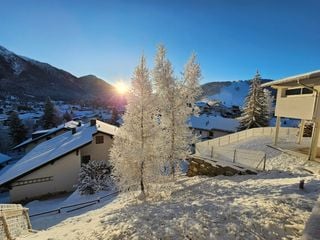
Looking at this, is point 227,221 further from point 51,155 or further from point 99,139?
point 99,139

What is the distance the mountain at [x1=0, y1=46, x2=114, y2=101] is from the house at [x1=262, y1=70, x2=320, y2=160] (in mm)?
141695

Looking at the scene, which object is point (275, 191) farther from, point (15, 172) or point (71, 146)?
point (15, 172)

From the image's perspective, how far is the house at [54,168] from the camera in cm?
1830

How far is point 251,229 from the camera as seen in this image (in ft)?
14.4

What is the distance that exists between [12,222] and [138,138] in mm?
6821

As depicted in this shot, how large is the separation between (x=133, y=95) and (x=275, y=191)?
27.2 feet

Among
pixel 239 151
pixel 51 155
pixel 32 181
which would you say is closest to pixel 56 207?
pixel 32 181

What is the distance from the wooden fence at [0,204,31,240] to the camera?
7691mm

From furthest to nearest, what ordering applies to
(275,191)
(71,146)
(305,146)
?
(71,146) < (305,146) < (275,191)

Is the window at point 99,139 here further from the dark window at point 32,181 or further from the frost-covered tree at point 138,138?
the frost-covered tree at point 138,138

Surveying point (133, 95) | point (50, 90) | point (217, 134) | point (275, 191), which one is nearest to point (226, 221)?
point (275, 191)

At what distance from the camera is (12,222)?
8.74 metres

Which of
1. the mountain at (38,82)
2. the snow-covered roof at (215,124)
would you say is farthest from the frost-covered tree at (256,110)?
the mountain at (38,82)

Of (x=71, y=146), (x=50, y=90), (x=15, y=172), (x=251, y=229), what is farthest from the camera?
(x=50, y=90)
